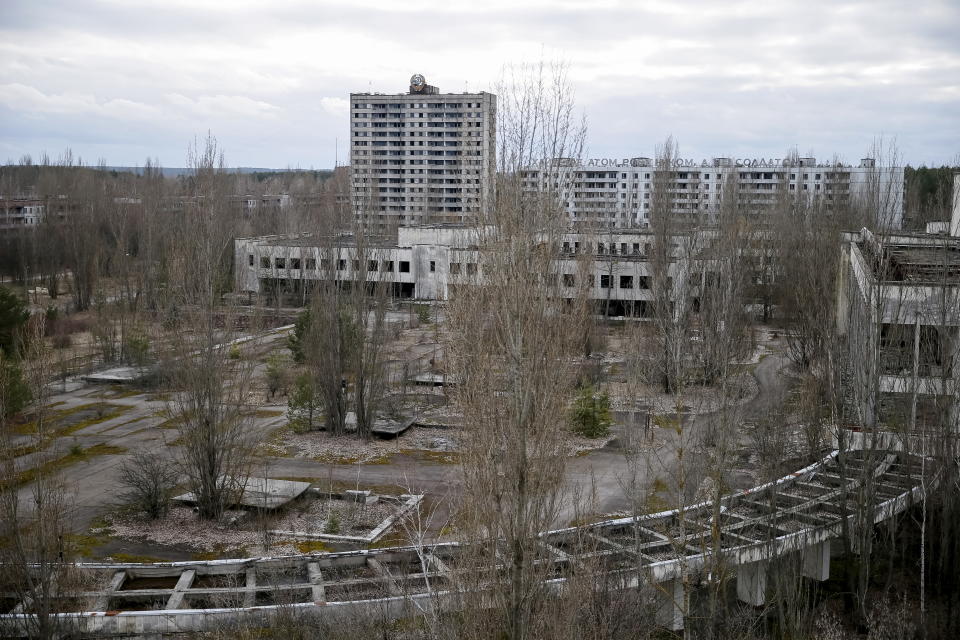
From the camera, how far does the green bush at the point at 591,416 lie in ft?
63.7

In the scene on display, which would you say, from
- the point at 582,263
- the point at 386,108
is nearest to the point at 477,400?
the point at 582,263

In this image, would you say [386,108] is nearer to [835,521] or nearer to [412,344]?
[412,344]

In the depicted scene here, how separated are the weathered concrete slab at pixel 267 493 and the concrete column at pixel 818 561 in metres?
8.47

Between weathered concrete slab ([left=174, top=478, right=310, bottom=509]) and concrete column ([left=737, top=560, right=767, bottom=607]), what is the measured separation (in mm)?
7540

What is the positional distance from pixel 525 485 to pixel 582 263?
4532 mm

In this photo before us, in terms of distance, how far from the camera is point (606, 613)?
361 inches

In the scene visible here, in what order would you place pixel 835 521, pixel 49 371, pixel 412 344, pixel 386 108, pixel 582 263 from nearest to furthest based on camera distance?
pixel 49 371 < pixel 582 263 < pixel 835 521 < pixel 412 344 < pixel 386 108

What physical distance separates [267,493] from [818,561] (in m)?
9.05

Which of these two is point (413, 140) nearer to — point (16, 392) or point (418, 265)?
point (418, 265)

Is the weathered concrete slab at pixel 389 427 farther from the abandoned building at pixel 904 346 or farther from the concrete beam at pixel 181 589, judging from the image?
the abandoned building at pixel 904 346

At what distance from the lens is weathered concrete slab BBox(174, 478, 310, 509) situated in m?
14.6

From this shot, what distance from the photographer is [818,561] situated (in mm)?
12797

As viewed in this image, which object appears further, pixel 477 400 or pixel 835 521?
pixel 835 521

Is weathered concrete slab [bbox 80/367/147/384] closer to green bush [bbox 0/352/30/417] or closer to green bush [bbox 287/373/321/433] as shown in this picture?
green bush [bbox 0/352/30/417]
